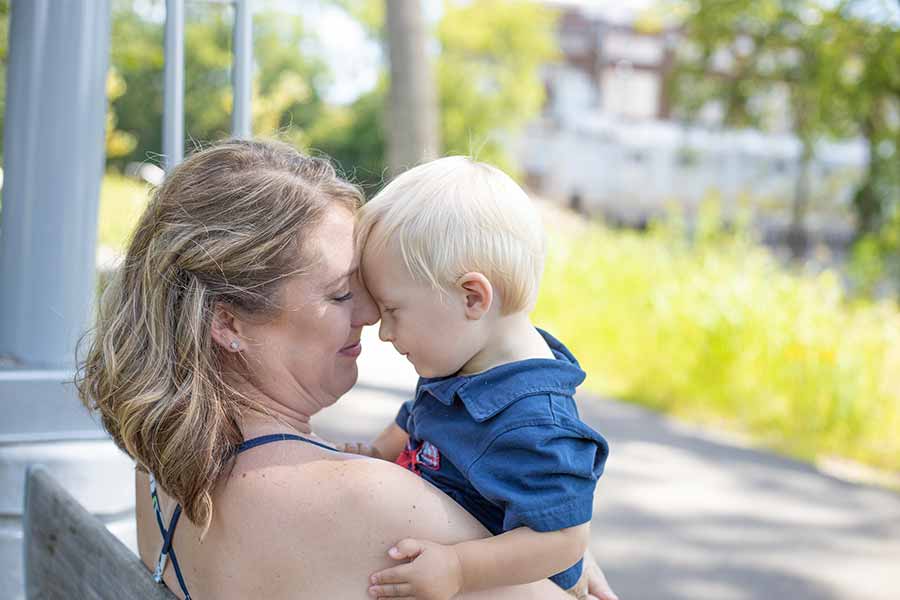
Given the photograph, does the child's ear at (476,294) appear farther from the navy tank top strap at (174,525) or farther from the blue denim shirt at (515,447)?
the navy tank top strap at (174,525)

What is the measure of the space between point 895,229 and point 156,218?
7881 mm

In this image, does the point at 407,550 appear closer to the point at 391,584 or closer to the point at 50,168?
the point at 391,584

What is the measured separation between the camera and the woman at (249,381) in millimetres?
1286

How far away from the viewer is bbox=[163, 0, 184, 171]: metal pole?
2037 millimetres

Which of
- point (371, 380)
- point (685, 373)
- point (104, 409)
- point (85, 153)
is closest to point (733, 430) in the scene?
Answer: point (685, 373)

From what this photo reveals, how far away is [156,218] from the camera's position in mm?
1373

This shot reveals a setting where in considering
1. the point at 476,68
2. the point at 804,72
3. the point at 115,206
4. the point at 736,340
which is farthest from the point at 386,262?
the point at 476,68

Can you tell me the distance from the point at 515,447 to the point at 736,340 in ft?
18.6

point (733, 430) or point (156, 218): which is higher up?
point (156, 218)

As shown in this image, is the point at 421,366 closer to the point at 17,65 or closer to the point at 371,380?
the point at 17,65

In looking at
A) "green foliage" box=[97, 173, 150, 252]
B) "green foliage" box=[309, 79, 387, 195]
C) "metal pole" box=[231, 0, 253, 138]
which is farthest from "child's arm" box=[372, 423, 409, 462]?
"green foliage" box=[309, 79, 387, 195]

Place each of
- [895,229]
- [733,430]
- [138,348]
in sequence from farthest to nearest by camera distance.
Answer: [895,229] < [733,430] < [138,348]

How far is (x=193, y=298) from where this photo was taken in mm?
→ 1324

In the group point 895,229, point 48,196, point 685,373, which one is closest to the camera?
point 48,196
